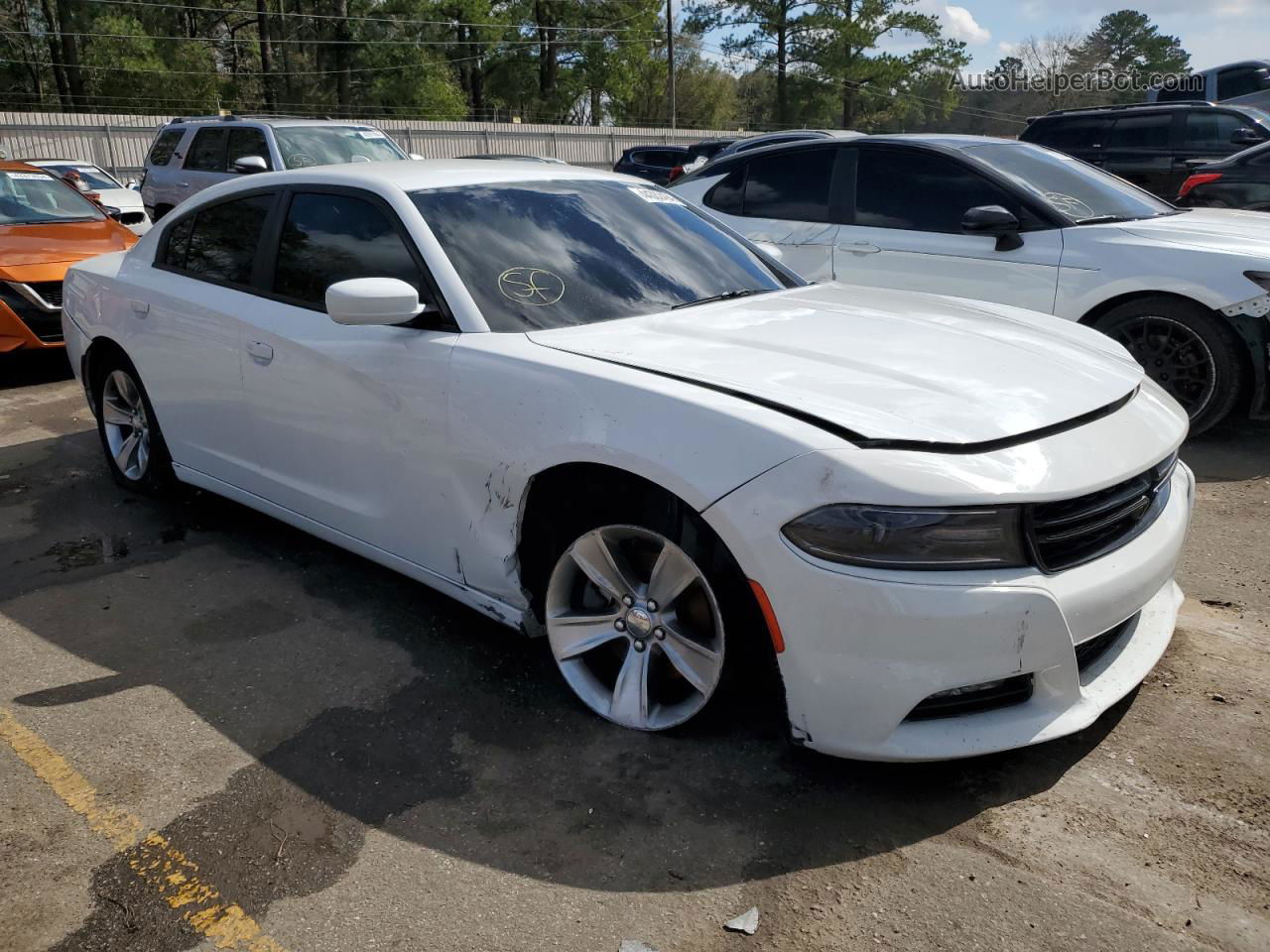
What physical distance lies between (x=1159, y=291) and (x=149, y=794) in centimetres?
520

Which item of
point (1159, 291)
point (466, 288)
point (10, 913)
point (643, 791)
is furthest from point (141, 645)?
point (1159, 291)

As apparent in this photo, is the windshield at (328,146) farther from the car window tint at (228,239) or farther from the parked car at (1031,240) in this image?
the car window tint at (228,239)

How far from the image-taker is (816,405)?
100.0 inches

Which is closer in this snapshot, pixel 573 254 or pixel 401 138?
pixel 573 254

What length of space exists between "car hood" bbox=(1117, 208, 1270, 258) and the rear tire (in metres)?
0.35

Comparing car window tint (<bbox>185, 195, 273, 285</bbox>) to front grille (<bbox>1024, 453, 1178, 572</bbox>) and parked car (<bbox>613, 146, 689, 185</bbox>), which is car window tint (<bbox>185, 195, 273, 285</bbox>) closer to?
front grille (<bbox>1024, 453, 1178, 572</bbox>)

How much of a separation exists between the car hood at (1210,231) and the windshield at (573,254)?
2796 mm

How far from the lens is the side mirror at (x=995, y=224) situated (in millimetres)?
5641

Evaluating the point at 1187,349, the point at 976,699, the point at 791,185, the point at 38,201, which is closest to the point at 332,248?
the point at 976,699

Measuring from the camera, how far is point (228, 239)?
14.0 feet

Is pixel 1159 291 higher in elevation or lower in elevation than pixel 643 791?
higher

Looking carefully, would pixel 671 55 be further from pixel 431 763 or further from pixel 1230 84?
pixel 431 763

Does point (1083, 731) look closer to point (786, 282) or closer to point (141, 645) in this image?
point (786, 282)

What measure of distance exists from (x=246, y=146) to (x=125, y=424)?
8.08m
